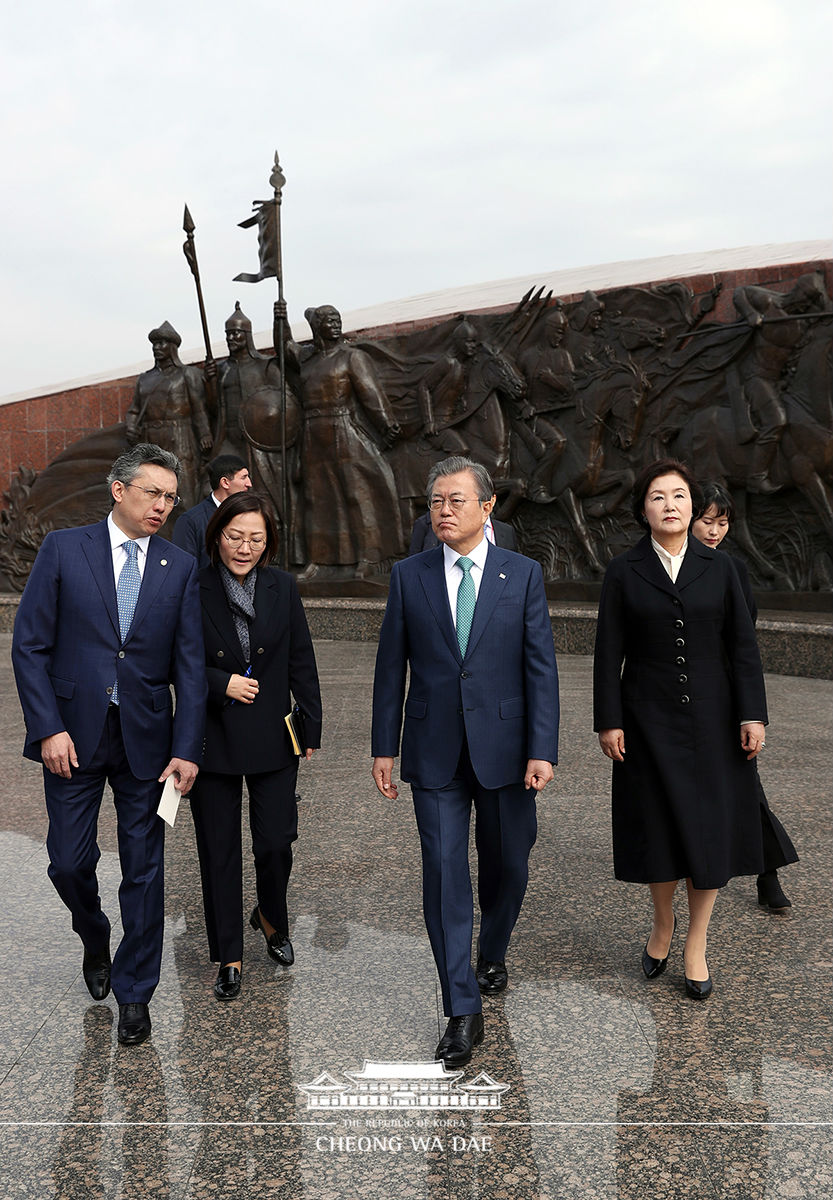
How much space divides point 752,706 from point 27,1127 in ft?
7.46

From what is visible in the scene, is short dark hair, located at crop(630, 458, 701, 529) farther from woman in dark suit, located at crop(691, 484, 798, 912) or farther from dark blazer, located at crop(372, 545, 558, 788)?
dark blazer, located at crop(372, 545, 558, 788)

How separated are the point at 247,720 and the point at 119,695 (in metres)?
0.44

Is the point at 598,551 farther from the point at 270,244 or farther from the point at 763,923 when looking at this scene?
the point at 763,923

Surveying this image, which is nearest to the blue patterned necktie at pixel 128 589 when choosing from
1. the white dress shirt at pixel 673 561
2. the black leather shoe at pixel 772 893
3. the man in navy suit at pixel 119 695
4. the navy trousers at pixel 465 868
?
the man in navy suit at pixel 119 695

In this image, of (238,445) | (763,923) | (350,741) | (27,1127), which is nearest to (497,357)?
(238,445)

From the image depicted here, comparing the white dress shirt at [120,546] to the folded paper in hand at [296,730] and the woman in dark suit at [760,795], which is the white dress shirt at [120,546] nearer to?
the folded paper in hand at [296,730]

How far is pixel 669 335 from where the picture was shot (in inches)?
440

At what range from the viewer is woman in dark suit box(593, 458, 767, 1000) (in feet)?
10.6

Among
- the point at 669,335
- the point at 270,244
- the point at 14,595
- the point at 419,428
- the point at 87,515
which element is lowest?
the point at 14,595

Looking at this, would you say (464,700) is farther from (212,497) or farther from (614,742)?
(212,497)

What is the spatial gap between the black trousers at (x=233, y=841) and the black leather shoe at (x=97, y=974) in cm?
32

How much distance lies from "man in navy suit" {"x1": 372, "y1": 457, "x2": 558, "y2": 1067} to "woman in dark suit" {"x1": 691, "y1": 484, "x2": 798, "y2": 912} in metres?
0.89

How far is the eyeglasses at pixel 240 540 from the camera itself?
3.37 meters

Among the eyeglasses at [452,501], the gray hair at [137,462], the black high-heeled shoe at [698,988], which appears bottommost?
the black high-heeled shoe at [698,988]
